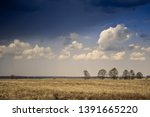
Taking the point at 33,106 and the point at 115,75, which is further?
the point at 115,75

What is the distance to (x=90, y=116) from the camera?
14.6 m

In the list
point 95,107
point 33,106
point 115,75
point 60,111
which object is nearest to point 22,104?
point 33,106

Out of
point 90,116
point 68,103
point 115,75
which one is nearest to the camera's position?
point 90,116

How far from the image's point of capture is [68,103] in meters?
17.2

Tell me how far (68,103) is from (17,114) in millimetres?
3023

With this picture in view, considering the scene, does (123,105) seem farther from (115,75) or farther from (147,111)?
(115,75)

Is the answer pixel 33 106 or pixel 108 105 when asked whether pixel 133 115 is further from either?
pixel 33 106

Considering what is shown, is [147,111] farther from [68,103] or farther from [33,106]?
A: [33,106]

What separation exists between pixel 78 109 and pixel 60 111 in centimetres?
92

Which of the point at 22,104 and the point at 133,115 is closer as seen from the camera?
the point at 133,115

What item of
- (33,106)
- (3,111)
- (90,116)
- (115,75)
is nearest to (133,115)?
(90,116)

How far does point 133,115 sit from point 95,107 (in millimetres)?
1822

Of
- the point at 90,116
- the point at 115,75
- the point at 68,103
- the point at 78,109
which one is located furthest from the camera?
the point at 115,75

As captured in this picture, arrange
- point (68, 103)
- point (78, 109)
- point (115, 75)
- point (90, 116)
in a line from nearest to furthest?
point (90, 116), point (78, 109), point (68, 103), point (115, 75)
